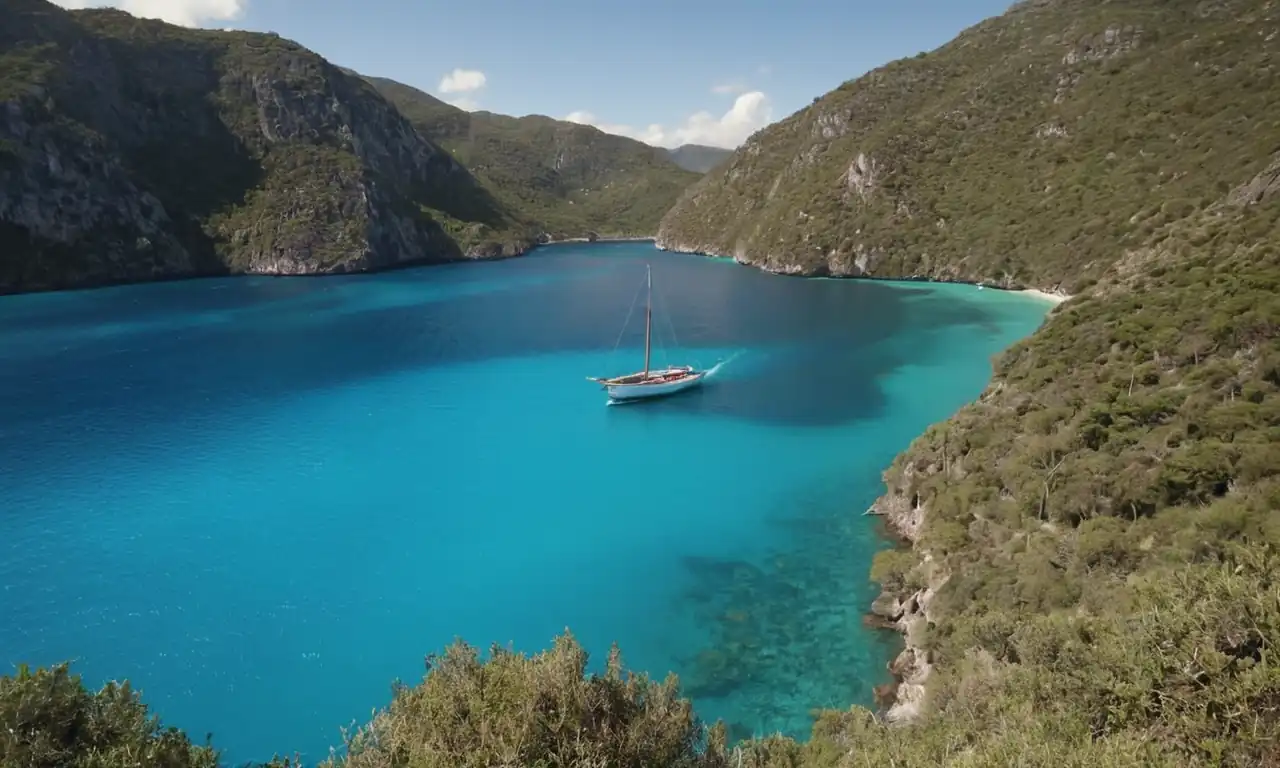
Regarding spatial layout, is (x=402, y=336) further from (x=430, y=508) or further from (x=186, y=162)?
(x=186, y=162)

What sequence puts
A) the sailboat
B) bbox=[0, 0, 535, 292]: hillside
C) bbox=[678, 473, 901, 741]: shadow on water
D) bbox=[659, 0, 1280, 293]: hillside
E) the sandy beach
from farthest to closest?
bbox=[0, 0, 535, 292]: hillside
the sandy beach
bbox=[659, 0, 1280, 293]: hillside
the sailboat
bbox=[678, 473, 901, 741]: shadow on water

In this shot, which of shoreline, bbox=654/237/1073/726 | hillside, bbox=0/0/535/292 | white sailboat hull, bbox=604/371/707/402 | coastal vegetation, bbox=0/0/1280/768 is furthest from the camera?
hillside, bbox=0/0/535/292

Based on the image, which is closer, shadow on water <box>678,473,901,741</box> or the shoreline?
the shoreline

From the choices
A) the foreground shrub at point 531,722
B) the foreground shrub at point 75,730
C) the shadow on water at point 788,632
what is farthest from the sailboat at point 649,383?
the foreground shrub at point 75,730

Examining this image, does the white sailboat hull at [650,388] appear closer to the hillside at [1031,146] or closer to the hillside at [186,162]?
the hillside at [1031,146]

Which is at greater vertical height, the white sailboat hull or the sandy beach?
the sandy beach

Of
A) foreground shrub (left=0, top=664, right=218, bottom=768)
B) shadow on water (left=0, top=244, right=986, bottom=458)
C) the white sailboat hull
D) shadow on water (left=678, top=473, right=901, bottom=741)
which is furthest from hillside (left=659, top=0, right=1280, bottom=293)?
foreground shrub (left=0, top=664, right=218, bottom=768)

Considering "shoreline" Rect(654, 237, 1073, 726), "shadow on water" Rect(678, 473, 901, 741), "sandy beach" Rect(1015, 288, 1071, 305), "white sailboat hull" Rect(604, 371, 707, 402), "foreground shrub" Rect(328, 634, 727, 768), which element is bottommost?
"shadow on water" Rect(678, 473, 901, 741)

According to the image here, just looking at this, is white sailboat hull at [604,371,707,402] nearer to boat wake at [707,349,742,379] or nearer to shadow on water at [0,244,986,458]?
shadow on water at [0,244,986,458]
